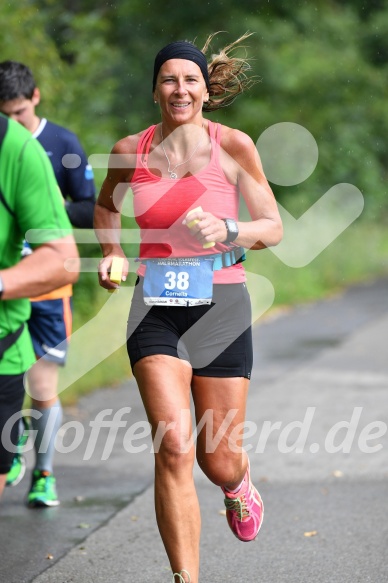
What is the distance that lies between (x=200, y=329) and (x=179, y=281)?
9.0 inches

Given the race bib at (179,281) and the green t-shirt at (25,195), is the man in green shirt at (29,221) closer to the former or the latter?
the green t-shirt at (25,195)

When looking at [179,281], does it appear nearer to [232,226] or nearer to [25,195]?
[232,226]

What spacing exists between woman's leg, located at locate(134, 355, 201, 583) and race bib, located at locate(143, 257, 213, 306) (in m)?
0.27

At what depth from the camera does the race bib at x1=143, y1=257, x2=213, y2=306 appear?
441 cm

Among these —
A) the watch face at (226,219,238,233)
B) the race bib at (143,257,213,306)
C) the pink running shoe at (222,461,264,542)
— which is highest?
the watch face at (226,219,238,233)

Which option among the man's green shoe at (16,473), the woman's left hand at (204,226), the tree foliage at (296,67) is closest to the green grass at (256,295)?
the tree foliage at (296,67)

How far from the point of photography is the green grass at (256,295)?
403 inches

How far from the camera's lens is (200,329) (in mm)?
4520

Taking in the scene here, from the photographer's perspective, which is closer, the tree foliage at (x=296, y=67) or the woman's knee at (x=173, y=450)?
the woman's knee at (x=173, y=450)

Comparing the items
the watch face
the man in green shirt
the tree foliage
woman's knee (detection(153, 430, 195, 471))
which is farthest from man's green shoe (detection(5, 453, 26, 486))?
the tree foliage

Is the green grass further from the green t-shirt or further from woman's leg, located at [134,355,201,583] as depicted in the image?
the green t-shirt

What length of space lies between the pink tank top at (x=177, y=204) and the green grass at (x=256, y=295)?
16.4 ft

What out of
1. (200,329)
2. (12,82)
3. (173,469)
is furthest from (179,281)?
(12,82)

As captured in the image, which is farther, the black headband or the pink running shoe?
the pink running shoe
